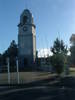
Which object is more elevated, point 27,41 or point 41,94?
point 27,41

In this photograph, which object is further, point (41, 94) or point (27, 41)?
point (27, 41)

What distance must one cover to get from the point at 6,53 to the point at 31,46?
1813 centimetres

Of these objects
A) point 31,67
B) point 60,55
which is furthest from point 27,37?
point 60,55

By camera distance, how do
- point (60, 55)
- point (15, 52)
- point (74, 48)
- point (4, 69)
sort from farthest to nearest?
1. point (15, 52)
2. point (74, 48)
3. point (4, 69)
4. point (60, 55)

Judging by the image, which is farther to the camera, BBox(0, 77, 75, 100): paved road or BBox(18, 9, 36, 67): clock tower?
BBox(18, 9, 36, 67): clock tower

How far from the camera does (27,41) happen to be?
176ft

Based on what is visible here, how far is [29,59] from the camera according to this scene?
2122 inches

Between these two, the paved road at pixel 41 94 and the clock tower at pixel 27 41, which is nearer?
the paved road at pixel 41 94

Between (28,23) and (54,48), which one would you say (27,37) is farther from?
(54,48)

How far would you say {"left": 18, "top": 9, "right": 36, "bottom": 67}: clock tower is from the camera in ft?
176

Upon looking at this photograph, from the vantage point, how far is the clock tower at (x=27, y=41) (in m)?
53.5

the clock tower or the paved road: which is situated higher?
the clock tower

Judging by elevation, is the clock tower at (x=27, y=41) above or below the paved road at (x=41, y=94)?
above

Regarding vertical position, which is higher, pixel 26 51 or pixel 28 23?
pixel 28 23
